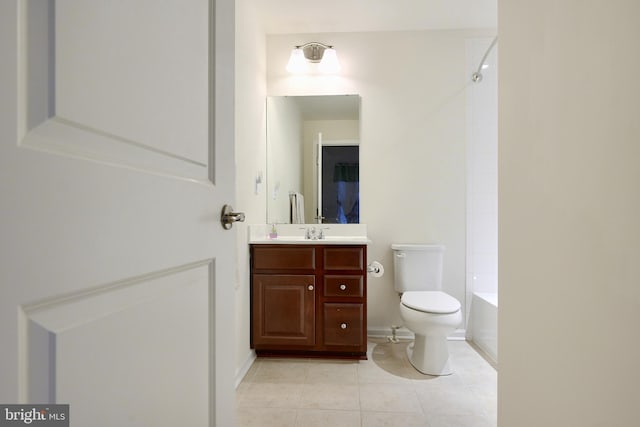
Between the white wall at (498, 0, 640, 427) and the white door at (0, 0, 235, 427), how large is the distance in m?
0.90

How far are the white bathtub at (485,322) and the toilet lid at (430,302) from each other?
1.26 feet

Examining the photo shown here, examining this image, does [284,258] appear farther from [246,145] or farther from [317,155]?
[317,155]

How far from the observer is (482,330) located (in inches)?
96.6

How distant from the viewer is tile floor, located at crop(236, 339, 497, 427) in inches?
63.3

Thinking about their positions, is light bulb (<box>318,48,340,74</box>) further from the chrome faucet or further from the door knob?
the door knob

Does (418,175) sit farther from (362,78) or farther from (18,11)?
(18,11)

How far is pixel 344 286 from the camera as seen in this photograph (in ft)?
7.34

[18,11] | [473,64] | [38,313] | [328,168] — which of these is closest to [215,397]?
[38,313]

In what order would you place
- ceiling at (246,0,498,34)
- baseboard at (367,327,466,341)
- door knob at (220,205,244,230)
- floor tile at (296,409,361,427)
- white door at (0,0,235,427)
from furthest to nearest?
baseboard at (367,327,466,341) < ceiling at (246,0,498,34) < floor tile at (296,409,361,427) < door knob at (220,205,244,230) < white door at (0,0,235,427)

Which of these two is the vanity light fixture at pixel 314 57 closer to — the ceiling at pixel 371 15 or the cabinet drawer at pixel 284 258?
the ceiling at pixel 371 15

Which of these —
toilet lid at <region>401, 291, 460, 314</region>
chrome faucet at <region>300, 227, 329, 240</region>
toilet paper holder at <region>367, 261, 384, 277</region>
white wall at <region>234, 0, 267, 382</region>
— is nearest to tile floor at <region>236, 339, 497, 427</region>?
white wall at <region>234, 0, 267, 382</region>

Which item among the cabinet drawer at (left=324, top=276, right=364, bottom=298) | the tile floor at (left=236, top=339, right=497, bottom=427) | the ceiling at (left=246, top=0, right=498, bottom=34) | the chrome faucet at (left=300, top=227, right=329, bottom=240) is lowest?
the tile floor at (left=236, top=339, right=497, bottom=427)

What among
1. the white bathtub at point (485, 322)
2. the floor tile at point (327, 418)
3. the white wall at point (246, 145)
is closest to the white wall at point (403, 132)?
the white bathtub at point (485, 322)

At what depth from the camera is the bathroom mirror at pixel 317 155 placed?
2717 millimetres
